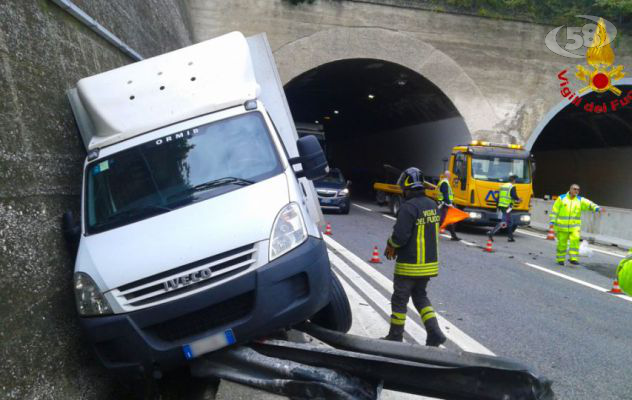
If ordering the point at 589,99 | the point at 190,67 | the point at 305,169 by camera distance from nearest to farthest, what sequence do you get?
the point at 305,169 → the point at 190,67 → the point at 589,99

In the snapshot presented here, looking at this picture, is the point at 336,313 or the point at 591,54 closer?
the point at 336,313

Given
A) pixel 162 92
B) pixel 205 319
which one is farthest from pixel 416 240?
pixel 162 92

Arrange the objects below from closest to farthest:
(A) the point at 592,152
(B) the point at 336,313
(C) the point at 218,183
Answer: (C) the point at 218,183
(B) the point at 336,313
(A) the point at 592,152

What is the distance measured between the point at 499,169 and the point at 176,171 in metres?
13.2

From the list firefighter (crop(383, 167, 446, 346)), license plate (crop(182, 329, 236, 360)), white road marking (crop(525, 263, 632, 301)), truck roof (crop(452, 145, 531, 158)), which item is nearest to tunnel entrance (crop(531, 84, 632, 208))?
truck roof (crop(452, 145, 531, 158))

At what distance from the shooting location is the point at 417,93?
77.0 ft

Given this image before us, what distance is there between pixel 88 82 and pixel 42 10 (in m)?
1.87

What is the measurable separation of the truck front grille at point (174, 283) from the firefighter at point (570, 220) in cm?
851

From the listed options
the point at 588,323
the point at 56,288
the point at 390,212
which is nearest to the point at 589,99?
the point at 390,212

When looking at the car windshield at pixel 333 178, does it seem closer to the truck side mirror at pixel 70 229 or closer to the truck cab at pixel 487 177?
the truck cab at pixel 487 177

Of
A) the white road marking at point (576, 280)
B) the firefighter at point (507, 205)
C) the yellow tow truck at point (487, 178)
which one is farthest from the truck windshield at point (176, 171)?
the yellow tow truck at point (487, 178)

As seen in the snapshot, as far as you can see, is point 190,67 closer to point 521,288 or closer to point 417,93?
point 521,288

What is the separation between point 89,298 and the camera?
3.63 m

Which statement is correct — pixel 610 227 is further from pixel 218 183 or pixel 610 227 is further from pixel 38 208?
pixel 38 208
